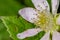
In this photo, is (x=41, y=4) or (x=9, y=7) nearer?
(x=41, y=4)

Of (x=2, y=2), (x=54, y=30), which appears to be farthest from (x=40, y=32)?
(x=2, y=2)

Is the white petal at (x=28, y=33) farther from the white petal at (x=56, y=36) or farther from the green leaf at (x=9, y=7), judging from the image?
the green leaf at (x=9, y=7)

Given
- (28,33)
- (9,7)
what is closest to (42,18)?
(28,33)

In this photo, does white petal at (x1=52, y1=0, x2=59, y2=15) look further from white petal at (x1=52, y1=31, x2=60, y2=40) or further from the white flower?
white petal at (x1=52, y1=31, x2=60, y2=40)

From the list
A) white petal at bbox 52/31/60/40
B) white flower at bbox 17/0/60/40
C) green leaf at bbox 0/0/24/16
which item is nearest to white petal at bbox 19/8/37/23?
white flower at bbox 17/0/60/40

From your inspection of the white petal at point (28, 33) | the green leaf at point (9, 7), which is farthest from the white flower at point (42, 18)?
the green leaf at point (9, 7)

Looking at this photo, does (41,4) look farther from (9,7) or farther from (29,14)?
(9,7)

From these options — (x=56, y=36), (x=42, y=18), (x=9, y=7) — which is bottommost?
(x=56, y=36)
